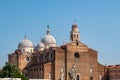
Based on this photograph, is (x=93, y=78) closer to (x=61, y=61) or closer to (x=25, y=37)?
(x=61, y=61)

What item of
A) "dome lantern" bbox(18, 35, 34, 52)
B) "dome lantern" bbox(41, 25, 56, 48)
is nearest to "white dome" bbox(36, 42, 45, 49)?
"dome lantern" bbox(41, 25, 56, 48)

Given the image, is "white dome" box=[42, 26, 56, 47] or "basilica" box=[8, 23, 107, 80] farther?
"white dome" box=[42, 26, 56, 47]

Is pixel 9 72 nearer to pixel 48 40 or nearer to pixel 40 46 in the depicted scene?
pixel 40 46

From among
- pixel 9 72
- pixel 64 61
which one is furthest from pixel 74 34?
pixel 9 72

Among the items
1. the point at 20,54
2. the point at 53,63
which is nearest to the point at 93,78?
the point at 53,63

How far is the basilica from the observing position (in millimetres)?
56188

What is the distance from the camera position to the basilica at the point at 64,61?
56.2 meters

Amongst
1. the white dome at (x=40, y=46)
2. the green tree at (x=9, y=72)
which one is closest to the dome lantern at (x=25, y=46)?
the white dome at (x=40, y=46)

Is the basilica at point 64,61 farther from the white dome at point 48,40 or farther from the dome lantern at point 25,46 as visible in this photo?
the white dome at point 48,40

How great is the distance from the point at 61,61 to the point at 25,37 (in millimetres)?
12869

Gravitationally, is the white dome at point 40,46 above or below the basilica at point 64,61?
above

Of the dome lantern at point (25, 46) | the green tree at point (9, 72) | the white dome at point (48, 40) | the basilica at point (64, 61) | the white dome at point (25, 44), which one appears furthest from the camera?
the white dome at point (48, 40)

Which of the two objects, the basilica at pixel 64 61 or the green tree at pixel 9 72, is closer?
the green tree at pixel 9 72

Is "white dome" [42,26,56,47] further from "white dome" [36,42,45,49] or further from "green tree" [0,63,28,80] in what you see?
"green tree" [0,63,28,80]
